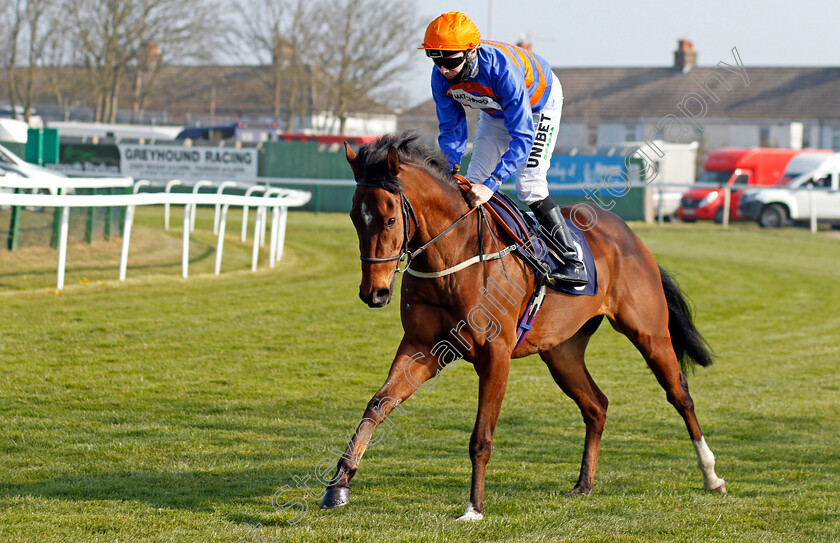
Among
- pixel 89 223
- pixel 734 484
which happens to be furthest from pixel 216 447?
pixel 89 223

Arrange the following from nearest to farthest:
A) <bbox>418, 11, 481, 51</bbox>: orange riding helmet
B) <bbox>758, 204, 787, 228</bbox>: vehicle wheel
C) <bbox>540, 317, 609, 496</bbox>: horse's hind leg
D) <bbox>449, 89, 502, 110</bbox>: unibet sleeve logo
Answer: <bbox>418, 11, 481, 51</bbox>: orange riding helmet < <bbox>449, 89, 502, 110</bbox>: unibet sleeve logo < <bbox>540, 317, 609, 496</bbox>: horse's hind leg < <bbox>758, 204, 787, 228</bbox>: vehicle wheel

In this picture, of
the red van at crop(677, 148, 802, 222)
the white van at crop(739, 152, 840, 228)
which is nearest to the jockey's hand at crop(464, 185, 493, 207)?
the white van at crop(739, 152, 840, 228)

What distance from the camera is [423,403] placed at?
671 cm

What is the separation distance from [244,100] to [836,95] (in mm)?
31837

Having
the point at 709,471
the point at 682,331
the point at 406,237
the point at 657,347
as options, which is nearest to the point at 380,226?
the point at 406,237

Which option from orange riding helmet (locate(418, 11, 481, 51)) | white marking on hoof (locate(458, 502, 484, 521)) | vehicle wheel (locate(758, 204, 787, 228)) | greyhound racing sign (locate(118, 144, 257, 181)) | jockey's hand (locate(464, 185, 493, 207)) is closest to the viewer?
white marking on hoof (locate(458, 502, 484, 521))

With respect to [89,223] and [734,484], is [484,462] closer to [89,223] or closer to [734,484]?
[734,484]

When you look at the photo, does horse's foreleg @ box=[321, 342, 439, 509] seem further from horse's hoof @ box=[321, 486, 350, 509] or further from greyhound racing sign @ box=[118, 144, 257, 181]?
greyhound racing sign @ box=[118, 144, 257, 181]

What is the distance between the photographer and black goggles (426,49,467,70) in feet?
13.7

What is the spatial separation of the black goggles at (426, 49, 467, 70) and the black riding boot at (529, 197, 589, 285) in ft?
3.20

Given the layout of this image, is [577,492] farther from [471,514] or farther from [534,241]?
[534,241]

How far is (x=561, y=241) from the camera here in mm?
4762

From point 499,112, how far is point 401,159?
74 centimetres

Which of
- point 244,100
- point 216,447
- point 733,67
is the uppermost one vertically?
point 244,100
